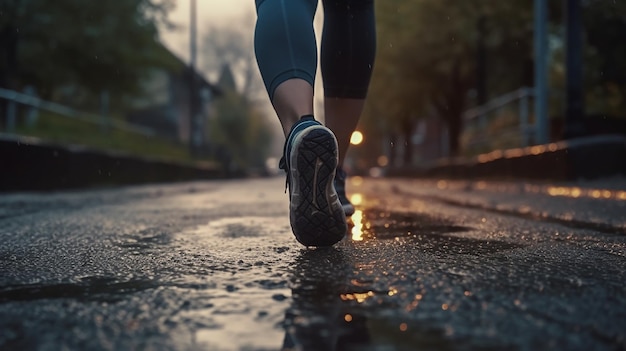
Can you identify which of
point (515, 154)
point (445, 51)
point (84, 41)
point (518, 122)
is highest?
point (445, 51)

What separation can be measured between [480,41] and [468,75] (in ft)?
18.9

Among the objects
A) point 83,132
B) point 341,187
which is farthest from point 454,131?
point 341,187

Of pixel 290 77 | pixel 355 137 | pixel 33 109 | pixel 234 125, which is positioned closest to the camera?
pixel 290 77

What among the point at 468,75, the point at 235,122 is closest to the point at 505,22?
the point at 468,75

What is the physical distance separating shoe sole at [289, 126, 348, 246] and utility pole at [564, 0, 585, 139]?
5.86 meters

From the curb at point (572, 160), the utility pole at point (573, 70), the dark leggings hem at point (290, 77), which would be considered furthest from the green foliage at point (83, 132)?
the dark leggings hem at point (290, 77)

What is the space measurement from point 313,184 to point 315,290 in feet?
1.94

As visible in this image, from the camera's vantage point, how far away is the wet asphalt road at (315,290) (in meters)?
1.01

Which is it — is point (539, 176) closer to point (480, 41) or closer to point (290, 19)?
point (290, 19)

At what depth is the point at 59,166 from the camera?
725 cm

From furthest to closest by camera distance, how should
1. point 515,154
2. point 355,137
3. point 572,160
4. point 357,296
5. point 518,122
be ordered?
point 518,122 < point 515,154 < point 572,160 < point 355,137 < point 357,296

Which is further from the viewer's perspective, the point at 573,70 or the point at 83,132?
the point at 83,132

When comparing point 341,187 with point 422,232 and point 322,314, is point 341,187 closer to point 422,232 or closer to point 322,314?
point 422,232

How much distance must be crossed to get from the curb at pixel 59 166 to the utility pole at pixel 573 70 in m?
5.15
